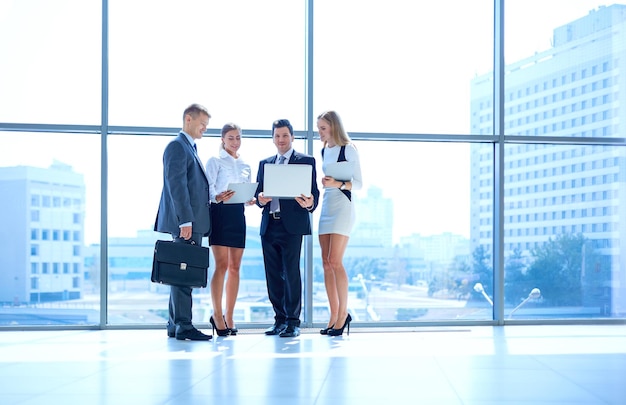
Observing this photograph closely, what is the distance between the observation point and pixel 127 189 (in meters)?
5.42

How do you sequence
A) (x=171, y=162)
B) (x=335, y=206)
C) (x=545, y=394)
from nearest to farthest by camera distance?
1. (x=545, y=394)
2. (x=171, y=162)
3. (x=335, y=206)

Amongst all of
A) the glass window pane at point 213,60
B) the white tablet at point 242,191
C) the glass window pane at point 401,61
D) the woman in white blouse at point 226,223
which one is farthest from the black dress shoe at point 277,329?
the glass window pane at point 401,61

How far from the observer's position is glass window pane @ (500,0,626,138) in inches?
224

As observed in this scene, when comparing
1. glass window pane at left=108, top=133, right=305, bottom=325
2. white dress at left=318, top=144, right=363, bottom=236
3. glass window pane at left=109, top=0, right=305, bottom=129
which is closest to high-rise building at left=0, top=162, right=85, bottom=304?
glass window pane at left=108, top=133, right=305, bottom=325

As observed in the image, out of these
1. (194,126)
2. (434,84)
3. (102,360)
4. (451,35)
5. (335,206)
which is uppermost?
(451,35)

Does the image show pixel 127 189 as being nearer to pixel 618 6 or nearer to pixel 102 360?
pixel 102 360

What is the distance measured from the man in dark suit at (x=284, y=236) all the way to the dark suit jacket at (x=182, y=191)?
17.0 inches

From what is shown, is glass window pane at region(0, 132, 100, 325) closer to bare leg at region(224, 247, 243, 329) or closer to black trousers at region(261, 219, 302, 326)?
bare leg at region(224, 247, 243, 329)

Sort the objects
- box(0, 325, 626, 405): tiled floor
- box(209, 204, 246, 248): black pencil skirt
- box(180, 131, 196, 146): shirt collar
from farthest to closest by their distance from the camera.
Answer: box(209, 204, 246, 248): black pencil skirt, box(180, 131, 196, 146): shirt collar, box(0, 325, 626, 405): tiled floor

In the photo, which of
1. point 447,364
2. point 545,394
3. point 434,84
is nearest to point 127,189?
point 434,84

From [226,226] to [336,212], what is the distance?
0.74m

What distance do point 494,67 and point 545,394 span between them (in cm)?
338

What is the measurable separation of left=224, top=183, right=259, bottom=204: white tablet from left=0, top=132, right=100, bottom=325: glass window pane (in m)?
1.22

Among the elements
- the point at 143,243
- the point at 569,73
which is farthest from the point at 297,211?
the point at 569,73
